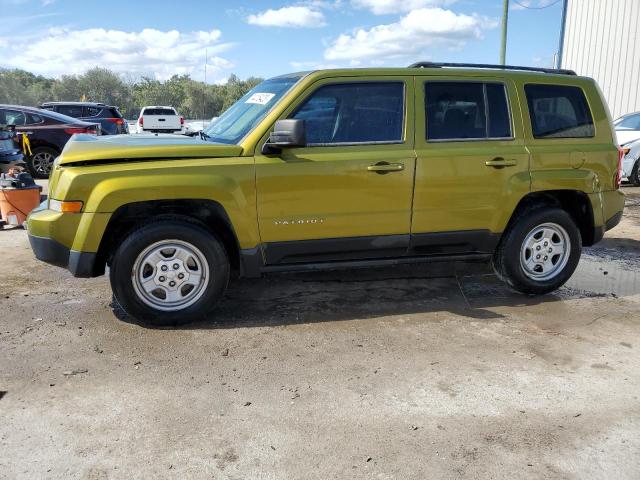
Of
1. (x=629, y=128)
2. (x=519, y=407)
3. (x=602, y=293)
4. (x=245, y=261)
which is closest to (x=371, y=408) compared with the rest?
(x=519, y=407)

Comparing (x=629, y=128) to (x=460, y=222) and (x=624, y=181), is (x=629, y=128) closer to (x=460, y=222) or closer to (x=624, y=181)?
(x=624, y=181)

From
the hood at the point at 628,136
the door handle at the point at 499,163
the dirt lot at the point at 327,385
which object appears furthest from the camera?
the hood at the point at 628,136

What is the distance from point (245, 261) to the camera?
4.31 metres

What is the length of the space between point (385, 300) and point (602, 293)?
2109 mm

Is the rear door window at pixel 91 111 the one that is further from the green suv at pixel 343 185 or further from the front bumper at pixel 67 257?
the front bumper at pixel 67 257

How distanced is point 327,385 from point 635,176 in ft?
37.7

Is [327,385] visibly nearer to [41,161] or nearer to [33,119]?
[41,161]

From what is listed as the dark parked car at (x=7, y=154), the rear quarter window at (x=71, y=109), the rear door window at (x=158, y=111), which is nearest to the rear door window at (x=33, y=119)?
the dark parked car at (x=7, y=154)

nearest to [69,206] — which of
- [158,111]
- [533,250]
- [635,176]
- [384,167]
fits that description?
[384,167]

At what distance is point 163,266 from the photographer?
4191mm

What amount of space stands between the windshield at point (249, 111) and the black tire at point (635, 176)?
10.3m

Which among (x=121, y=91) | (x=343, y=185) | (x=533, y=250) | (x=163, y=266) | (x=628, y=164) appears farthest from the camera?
(x=121, y=91)

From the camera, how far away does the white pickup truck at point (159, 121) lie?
2225 centimetres

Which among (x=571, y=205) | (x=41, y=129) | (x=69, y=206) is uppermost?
(x=41, y=129)
